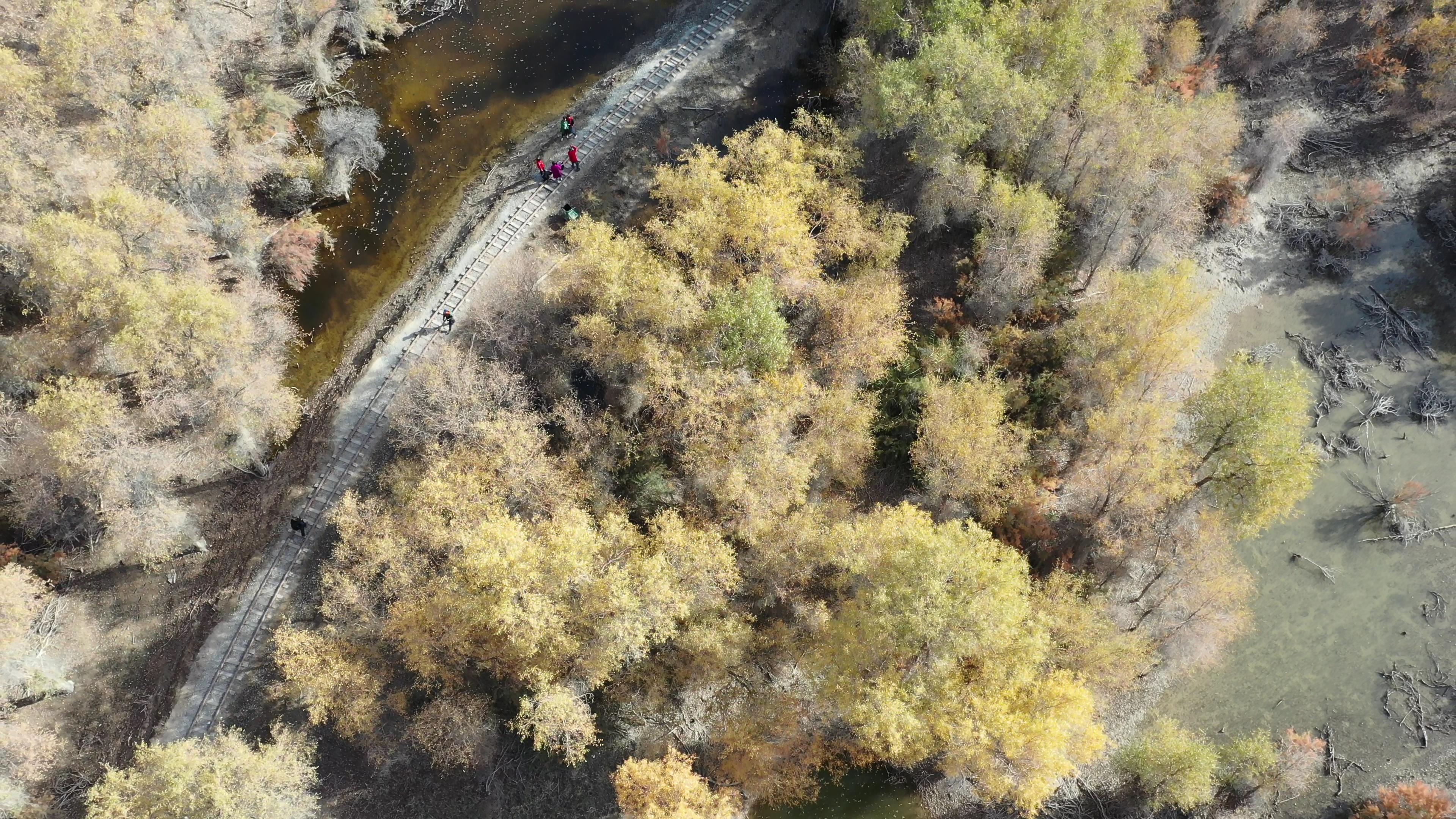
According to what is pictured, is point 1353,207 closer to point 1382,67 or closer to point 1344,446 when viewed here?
point 1382,67

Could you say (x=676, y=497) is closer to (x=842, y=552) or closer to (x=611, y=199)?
(x=842, y=552)

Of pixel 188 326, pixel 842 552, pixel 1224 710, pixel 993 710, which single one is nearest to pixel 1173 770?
pixel 1224 710

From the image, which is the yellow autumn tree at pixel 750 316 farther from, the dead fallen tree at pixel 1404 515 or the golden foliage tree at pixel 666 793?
the dead fallen tree at pixel 1404 515

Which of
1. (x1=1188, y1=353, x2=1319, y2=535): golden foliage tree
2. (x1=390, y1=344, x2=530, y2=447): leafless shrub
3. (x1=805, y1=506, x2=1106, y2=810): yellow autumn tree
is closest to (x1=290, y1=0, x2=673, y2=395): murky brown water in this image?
(x1=390, y1=344, x2=530, y2=447): leafless shrub

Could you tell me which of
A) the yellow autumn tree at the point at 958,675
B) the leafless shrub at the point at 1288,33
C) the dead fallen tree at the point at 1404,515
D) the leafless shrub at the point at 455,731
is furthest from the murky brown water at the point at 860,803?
the leafless shrub at the point at 1288,33

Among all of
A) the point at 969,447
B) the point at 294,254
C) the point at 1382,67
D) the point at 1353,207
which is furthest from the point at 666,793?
the point at 1382,67

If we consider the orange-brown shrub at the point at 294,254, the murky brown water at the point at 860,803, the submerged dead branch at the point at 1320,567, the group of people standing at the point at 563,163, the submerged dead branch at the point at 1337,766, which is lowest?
the murky brown water at the point at 860,803
